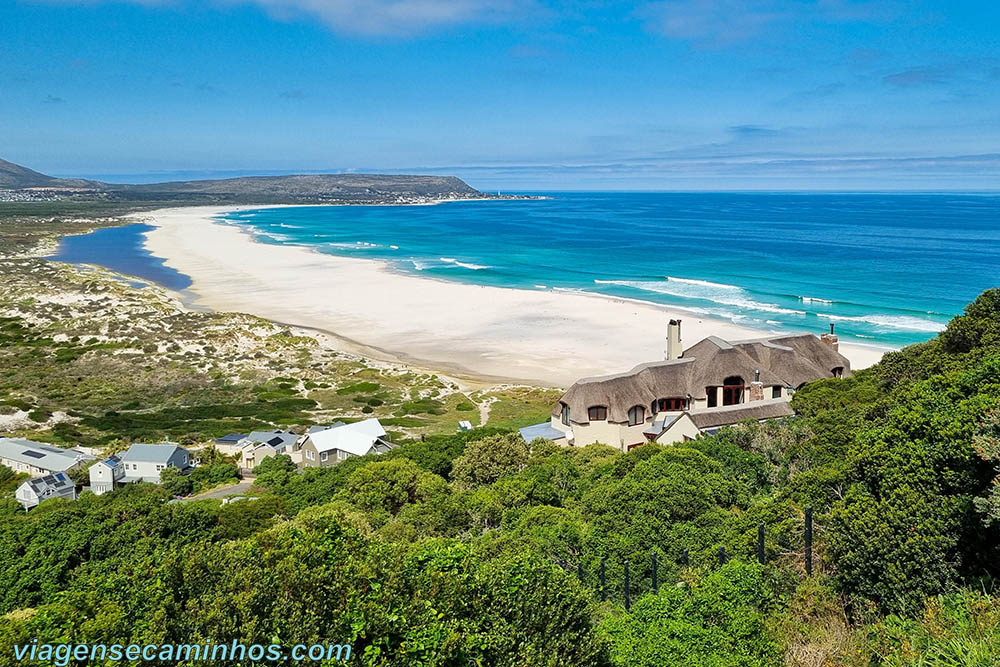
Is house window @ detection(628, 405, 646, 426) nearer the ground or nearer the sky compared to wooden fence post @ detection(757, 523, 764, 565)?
nearer the ground

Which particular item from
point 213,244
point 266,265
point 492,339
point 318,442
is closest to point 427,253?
point 266,265

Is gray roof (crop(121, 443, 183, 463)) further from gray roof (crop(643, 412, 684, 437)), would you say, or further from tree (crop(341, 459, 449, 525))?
gray roof (crop(643, 412, 684, 437))

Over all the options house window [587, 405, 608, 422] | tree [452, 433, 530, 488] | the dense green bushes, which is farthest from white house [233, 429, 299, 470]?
house window [587, 405, 608, 422]

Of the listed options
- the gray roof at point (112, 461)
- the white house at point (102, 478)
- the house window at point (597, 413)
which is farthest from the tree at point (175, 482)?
the house window at point (597, 413)

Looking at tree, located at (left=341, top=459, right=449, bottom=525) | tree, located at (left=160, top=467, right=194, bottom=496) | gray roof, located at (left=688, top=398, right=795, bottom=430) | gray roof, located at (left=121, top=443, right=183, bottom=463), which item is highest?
gray roof, located at (left=688, top=398, right=795, bottom=430)

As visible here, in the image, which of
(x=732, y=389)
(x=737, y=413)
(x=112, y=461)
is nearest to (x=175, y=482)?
(x=112, y=461)

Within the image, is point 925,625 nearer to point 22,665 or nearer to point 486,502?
point 22,665
